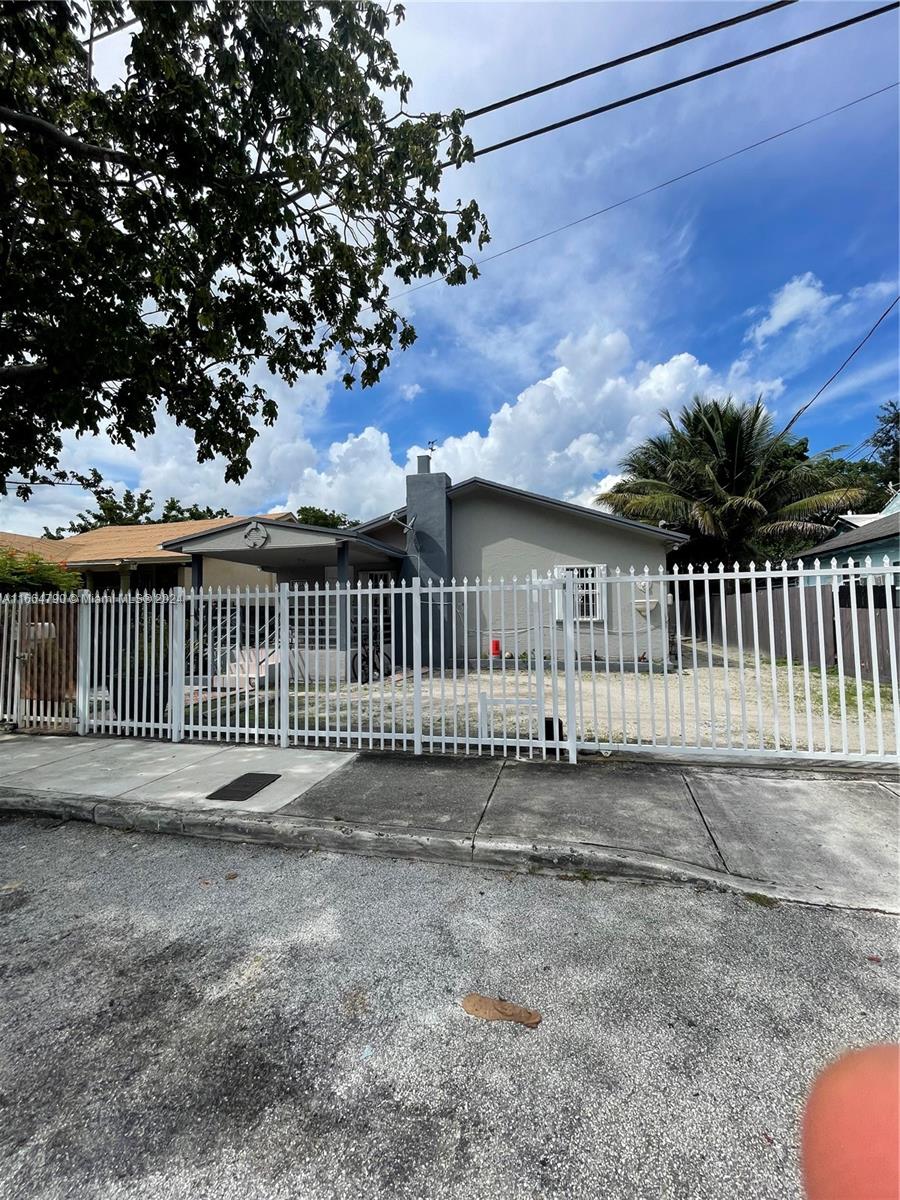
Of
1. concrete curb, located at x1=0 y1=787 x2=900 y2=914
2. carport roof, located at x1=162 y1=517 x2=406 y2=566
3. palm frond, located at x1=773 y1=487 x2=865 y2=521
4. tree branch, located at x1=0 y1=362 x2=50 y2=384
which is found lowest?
concrete curb, located at x1=0 y1=787 x2=900 y2=914

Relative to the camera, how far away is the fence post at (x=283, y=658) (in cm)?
679

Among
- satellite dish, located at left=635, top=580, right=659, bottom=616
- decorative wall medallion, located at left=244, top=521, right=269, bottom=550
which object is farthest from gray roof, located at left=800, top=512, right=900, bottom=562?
decorative wall medallion, located at left=244, top=521, right=269, bottom=550

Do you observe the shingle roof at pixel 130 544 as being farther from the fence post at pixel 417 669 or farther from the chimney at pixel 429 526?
the fence post at pixel 417 669

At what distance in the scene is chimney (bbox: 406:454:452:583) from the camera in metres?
15.2

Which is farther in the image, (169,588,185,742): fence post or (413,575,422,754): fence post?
(169,588,185,742): fence post

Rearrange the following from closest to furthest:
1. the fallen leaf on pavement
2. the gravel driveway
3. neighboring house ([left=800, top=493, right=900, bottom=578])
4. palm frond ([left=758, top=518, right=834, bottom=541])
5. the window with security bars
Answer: the gravel driveway, the fallen leaf on pavement, the window with security bars, neighboring house ([left=800, top=493, right=900, bottom=578]), palm frond ([left=758, top=518, right=834, bottom=541])

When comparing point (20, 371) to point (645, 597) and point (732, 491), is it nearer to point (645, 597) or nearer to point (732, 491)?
point (645, 597)

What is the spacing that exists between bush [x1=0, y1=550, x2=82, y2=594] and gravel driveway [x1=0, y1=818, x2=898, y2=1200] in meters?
6.67

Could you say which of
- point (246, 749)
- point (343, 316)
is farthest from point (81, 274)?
point (246, 749)

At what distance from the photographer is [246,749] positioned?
22.7 ft

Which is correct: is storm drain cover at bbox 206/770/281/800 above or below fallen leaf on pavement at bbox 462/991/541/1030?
above

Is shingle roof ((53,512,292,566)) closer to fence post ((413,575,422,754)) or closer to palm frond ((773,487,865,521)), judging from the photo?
fence post ((413,575,422,754))

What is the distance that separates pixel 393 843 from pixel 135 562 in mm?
17008

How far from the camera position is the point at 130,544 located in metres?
19.7
